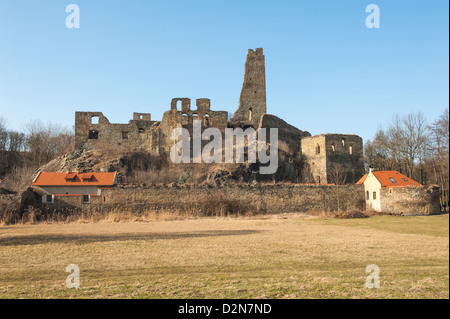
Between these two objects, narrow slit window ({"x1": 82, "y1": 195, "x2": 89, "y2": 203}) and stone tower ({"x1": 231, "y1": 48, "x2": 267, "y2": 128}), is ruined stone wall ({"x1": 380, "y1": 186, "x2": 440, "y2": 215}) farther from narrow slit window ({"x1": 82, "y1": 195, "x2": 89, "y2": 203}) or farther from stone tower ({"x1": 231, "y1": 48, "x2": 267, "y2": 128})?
narrow slit window ({"x1": 82, "y1": 195, "x2": 89, "y2": 203})

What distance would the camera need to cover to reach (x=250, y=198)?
31.2 m

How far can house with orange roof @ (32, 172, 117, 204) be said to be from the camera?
95.8ft

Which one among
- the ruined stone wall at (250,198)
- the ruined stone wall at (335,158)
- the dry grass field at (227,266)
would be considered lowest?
the dry grass field at (227,266)

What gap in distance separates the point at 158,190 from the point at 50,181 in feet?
27.8

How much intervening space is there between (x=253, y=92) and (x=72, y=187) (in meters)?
24.0

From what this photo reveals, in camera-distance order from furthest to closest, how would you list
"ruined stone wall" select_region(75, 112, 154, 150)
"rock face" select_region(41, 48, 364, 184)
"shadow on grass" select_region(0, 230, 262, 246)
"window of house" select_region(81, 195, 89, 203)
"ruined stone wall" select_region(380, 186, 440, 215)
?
1. "ruined stone wall" select_region(75, 112, 154, 150)
2. "rock face" select_region(41, 48, 364, 184)
3. "ruined stone wall" select_region(380, 186, 440, 215)
4. "window of house" select_region(81, 195, 89, 203)
5. "shadow on grass" select_region(0, 230, 262, 246)

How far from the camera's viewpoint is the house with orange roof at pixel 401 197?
30484 millimetres

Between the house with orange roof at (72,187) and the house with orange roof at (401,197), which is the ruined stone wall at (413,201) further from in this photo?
the house with orange roof at (72,187)

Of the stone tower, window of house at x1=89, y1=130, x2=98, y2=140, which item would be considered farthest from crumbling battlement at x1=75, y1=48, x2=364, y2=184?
the stone tower

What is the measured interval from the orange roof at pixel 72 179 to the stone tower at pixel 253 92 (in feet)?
57.9

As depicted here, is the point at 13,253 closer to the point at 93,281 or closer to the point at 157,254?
the point at 157,254

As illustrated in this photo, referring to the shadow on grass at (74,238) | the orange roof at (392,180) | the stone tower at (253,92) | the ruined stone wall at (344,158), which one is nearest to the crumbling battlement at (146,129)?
the stone tower at (253,92)

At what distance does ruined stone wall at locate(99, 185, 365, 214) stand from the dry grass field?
526 inches
